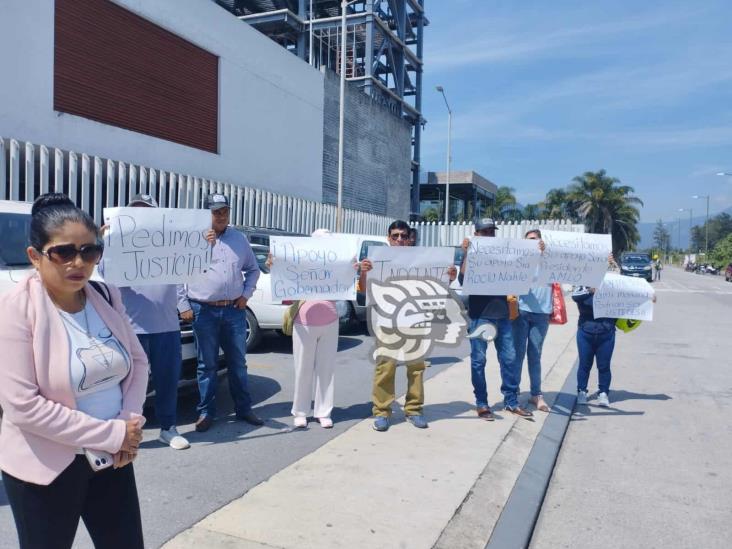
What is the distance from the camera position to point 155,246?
447cm

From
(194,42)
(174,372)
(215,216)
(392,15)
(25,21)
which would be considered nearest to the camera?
(174,372)

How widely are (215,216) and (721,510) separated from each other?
4341 millimetres

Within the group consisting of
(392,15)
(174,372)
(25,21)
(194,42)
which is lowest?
(174,372)

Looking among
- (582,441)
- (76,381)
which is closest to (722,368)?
(582,441)

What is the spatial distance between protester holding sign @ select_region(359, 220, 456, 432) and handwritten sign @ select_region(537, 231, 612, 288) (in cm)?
145

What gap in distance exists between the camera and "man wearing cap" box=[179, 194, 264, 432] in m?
5.02

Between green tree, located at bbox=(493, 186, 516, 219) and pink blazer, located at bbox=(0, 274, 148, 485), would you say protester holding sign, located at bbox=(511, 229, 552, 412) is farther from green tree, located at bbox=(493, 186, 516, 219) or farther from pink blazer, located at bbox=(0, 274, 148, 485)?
green tree, located at bbox=(493, 186, 516, 219)

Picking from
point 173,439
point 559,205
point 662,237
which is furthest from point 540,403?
point 662,237

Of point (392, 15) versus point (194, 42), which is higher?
point (392, 15)

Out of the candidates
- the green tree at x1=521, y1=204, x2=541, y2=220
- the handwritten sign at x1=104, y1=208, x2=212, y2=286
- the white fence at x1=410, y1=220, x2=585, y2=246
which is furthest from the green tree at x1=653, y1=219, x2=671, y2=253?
the handwritten sign at x1=104, y1=208, x2=212, y2=286

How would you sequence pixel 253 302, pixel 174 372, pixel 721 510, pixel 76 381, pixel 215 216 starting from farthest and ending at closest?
1. pixel 253 302
2. pixel 215 216
3. pixel 174 372
4. pixel 721 510
5. pixel 76 381

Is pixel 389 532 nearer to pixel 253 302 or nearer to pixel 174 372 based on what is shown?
pixel 174 372

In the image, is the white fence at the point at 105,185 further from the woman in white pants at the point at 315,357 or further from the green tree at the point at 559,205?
the green tree at the point at 559,205

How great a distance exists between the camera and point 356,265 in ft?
17.8
